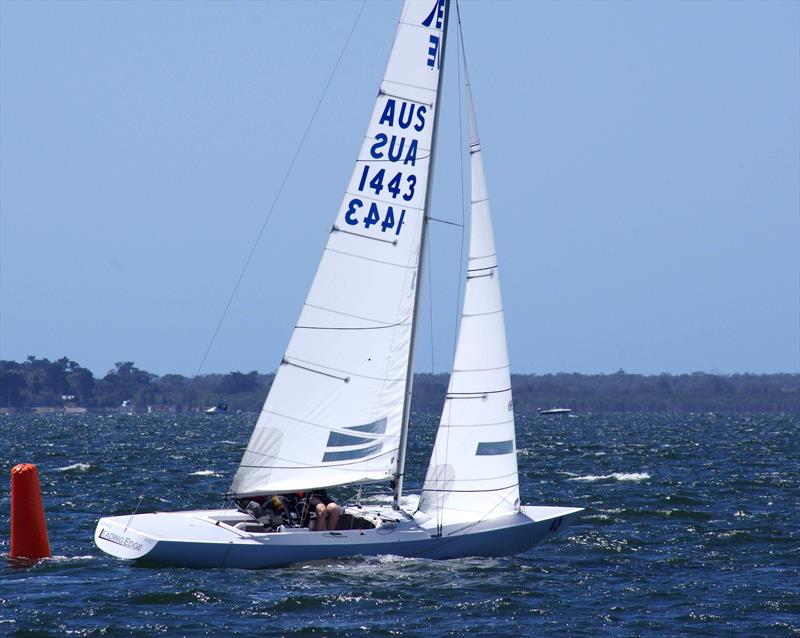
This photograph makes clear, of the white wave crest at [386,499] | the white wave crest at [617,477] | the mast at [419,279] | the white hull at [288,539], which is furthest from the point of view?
the white wave crest at [617,477]

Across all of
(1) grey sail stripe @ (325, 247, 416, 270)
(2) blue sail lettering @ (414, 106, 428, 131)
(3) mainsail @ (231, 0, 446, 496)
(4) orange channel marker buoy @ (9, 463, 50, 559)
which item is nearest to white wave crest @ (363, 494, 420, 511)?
(3) mainsail @ (231, 0, 446, 496)

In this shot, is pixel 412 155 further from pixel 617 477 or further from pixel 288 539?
pixel 617 477

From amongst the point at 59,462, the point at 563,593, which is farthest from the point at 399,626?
the point at 59,462

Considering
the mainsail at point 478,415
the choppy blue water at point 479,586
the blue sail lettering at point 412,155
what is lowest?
the choppy blue water at point 479,586

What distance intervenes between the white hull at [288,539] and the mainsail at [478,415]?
401 mm

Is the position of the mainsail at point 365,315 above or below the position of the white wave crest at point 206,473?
above

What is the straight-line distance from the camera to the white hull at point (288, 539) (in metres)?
19.0

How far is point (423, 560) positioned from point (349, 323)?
12.0ft

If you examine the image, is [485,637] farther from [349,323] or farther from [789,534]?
[789,534]

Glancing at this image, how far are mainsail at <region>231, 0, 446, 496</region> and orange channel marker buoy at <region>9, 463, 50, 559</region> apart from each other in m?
2.87

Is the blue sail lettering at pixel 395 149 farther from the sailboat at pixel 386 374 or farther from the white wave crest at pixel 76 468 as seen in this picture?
the white wave crest at pixel 76 468

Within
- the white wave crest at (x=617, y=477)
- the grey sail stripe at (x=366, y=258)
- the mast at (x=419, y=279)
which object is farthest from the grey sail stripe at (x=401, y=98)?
the white wave crest at (x=617, y=477)

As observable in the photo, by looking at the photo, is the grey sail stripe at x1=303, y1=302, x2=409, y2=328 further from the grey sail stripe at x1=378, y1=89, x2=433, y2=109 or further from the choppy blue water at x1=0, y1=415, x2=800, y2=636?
the choppy blue water at x1=0, y1=415, x2=800, y2=636

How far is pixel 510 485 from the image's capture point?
68.3 feet
